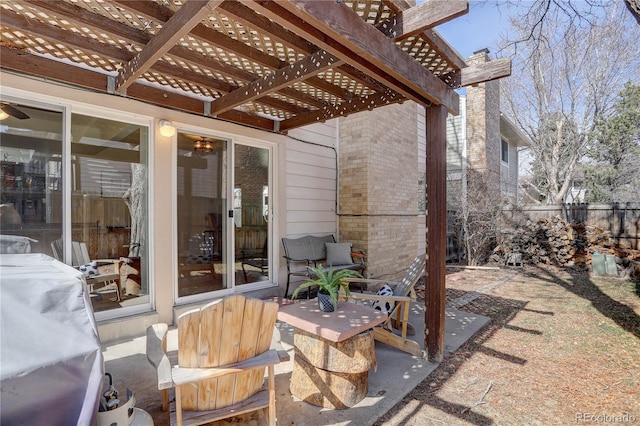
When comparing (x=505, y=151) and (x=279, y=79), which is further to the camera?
(x=505, y=151)

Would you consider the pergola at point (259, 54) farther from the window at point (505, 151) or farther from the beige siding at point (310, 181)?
the window at point (505, 151)

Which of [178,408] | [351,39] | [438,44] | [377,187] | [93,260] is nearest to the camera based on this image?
[178,408]

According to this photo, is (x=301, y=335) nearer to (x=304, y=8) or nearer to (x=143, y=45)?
(x=304, y=8)

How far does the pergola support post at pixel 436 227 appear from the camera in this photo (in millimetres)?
3051

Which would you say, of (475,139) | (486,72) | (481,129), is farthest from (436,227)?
(481,129)

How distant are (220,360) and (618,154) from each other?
1784 centimetres

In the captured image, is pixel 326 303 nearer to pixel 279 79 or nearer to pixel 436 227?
pixel 436 227

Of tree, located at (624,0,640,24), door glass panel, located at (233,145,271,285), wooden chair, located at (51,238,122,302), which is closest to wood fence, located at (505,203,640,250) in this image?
tree, located at (624,0,640,24)

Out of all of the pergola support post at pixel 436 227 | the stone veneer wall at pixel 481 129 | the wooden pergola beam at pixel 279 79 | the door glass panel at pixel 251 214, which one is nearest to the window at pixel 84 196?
the wooden pergola beam at pixel 279 79

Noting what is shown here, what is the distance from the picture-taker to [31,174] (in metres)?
3.04

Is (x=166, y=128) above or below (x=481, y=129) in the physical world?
below

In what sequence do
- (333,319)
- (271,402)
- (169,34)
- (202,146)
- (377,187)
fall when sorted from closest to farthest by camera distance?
1. (271,402)
2. (169,34)
3. (333,319)
4. (202,146)
5. (377,187)

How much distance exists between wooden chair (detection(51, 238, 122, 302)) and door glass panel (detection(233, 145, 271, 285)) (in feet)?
4.78

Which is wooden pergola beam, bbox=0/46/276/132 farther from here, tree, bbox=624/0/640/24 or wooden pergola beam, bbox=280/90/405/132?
tree, bbox=624/0/640/24
